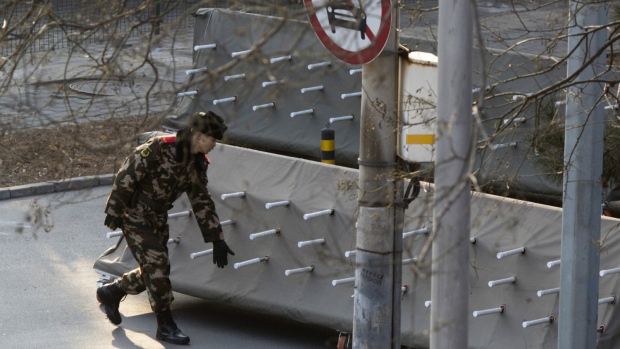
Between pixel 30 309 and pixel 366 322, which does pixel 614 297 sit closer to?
pixel 366 322

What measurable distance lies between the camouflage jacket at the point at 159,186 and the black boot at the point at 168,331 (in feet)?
2.17

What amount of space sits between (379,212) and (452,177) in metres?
1.13

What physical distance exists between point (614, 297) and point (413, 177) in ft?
6.46

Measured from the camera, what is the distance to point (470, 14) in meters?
5.59

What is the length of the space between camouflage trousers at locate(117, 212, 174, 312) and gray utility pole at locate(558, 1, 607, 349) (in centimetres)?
313

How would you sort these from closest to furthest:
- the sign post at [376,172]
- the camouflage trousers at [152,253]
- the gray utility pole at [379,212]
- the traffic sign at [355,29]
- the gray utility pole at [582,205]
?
the traffic sign at [355,29] < the sign post at [376,172] < the gray utility pole at [379,212] < the gray utility pole at [582,205] < the camouflage trousers at [152,253]

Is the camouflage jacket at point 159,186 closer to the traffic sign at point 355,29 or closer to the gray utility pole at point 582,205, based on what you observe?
the traffic sign at point 355,29

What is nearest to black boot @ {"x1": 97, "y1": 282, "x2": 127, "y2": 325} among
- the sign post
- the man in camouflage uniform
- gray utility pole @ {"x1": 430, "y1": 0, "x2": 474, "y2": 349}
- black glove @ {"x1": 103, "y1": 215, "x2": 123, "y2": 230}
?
the man in camouflage uniform

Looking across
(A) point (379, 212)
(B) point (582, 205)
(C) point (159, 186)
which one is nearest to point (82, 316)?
(C) point (159, 186)

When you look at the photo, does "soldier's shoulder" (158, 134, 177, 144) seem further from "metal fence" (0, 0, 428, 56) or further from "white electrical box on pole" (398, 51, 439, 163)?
"metal fence" (0, 0, 428, 56)

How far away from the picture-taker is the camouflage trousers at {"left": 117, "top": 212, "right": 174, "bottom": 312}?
8594 millimetres

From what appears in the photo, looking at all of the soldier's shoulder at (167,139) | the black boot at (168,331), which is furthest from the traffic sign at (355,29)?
the black boot at (168,331)

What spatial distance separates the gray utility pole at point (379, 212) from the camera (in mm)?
6645

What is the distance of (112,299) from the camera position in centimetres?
908
